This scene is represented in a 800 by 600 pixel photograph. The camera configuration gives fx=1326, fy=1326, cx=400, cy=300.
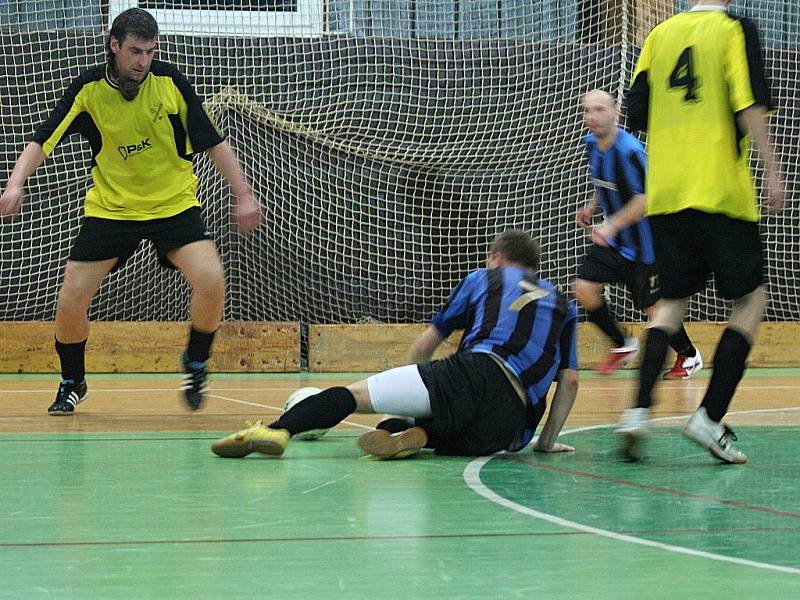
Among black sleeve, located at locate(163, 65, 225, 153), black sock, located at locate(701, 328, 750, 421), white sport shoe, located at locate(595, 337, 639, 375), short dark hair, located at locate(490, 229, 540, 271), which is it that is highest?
black sleeve, located at locate(163, 65, 225, 153)

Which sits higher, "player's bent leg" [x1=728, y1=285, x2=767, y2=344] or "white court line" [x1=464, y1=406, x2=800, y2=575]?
"player's bent leg" [x1=728, y1=285, x2=767, y2=344]

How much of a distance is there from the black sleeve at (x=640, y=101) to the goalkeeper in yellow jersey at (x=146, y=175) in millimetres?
1903

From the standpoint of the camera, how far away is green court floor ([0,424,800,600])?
7.78ft

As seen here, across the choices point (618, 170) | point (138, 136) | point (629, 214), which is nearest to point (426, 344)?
point (138, 136)

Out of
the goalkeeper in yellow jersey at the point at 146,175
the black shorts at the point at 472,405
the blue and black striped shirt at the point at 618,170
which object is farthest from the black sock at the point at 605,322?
the black shorts at the point at 472,405

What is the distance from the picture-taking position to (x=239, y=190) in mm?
5816

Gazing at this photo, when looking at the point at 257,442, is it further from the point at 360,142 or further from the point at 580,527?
the point at 360,142

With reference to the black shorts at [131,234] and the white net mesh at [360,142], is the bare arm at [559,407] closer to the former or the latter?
the black shorts at [131,234]

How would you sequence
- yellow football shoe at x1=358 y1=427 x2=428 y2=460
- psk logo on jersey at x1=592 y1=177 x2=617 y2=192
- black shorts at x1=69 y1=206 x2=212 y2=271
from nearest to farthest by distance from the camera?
yellow football shoe at x1=358 y1=427 x2=428 y2=460 → black shorts at x1=69 y1=206 x2=212 y2=271 → psk logo on jersey at x1=592 y1=177 x2=617 y2=192

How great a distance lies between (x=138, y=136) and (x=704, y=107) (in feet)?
8.75

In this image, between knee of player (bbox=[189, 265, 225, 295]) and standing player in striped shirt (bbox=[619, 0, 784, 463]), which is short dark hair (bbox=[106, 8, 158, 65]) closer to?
knee of player (bbox=[189, 265, 225, 295])

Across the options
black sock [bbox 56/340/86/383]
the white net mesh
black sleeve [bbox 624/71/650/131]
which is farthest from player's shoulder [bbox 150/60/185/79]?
the white net mesh

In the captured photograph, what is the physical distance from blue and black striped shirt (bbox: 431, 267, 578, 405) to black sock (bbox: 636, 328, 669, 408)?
32cm

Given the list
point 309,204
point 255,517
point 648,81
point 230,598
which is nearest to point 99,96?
point 648,81
